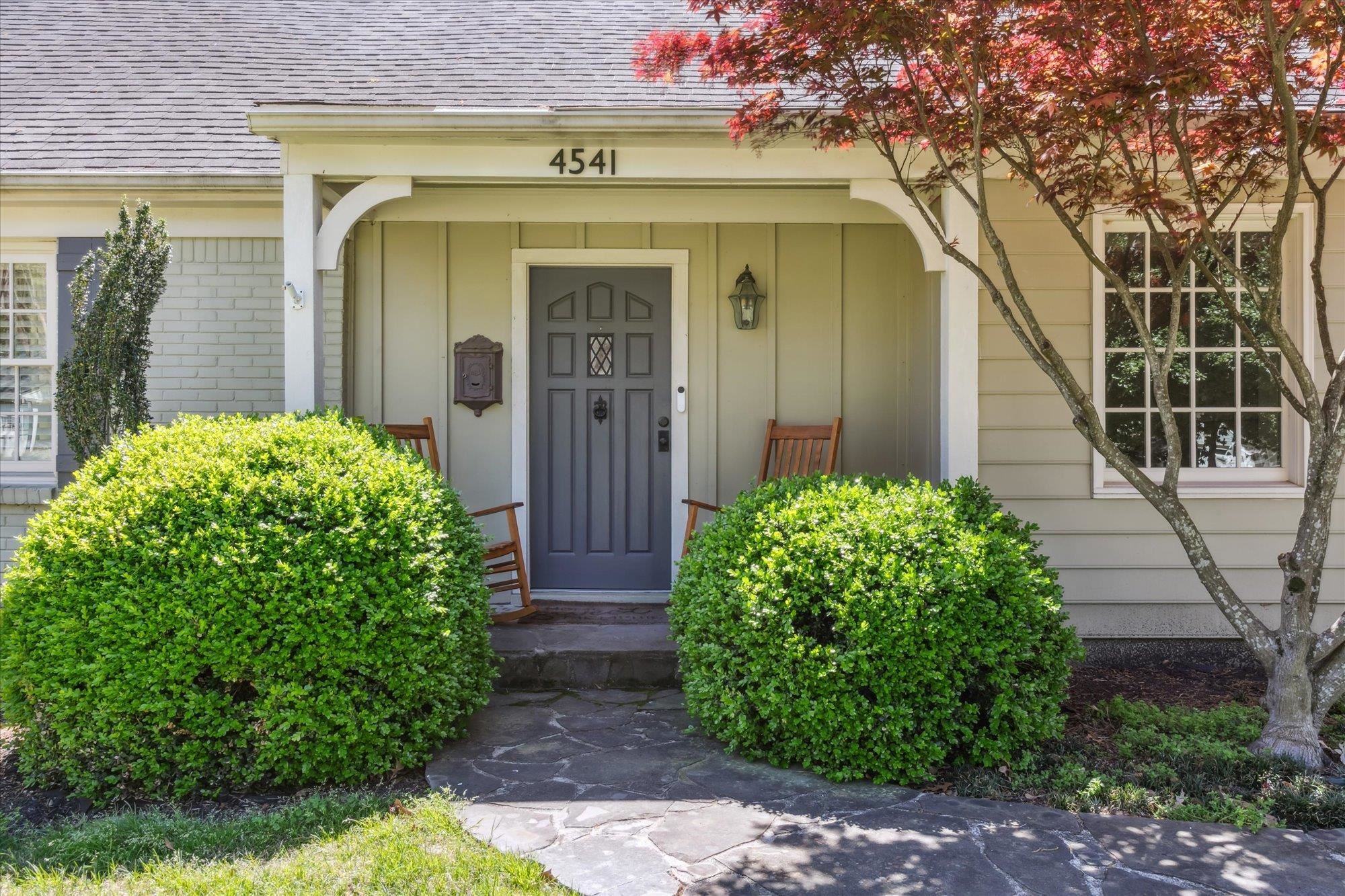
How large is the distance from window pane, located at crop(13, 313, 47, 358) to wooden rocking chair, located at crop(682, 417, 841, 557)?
3.70 meters

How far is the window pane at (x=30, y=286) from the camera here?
539 cm

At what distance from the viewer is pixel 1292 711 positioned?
3283 millimetres

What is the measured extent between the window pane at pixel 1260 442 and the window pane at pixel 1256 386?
0.06 metres

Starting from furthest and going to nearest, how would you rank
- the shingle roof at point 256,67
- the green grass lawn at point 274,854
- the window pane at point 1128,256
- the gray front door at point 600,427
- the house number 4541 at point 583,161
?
1. the gray front door at point 600,427
2. the shingle roof at point 256,67
3. the window pane at point 1128,256
4. the house number 4541 at point 583,161
5. the green grass lawn at point 274,854

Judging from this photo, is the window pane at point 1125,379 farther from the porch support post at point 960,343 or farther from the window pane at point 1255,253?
the porch support post at point 960,343

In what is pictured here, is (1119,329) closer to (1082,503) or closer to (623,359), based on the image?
(1082,503)

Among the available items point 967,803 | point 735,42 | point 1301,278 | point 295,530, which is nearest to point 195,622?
point 295,530

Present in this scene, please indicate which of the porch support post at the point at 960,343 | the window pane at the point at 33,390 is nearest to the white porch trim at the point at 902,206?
the porch support post at the point at 960,343

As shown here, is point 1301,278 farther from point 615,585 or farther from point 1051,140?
point 615,585

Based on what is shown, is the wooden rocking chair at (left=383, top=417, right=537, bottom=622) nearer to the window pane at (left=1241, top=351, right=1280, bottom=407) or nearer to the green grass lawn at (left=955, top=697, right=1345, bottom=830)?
the green grass lawn at (left=955, top=697, right=1345, bottom=830)

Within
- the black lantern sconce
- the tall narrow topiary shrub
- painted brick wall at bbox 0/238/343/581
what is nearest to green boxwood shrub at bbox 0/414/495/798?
the tall narrow topiary shrub

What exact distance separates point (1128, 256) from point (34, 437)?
19.3 feet

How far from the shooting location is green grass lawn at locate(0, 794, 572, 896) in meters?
2.37

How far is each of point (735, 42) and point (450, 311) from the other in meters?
2.36
